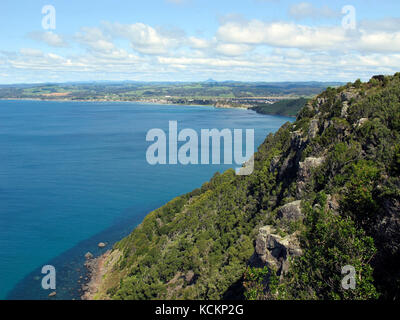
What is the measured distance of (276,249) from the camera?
75.0ft

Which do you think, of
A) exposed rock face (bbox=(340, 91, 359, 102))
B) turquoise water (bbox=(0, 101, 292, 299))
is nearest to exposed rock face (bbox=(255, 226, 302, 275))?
exposed rock face (bbox=(340, 91, 359, 102))

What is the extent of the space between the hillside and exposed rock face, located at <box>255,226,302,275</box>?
0.26ft

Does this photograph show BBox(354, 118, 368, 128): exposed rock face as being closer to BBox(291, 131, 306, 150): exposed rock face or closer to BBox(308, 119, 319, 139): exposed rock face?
BBox(308, 119, 319, 139): exposed rock face

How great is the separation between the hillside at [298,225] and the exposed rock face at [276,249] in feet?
0.26

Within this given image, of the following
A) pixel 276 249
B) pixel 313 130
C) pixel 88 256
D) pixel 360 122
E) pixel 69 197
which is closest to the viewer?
pixel 276 249

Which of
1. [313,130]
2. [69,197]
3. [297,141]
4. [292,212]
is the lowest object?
[69,197]

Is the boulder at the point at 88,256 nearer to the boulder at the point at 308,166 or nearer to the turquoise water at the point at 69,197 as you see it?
the turquoise water at the point at 69,197

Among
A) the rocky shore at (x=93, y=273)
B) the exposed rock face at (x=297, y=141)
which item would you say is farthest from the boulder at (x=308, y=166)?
the rocky shore at (x=93, y=273)

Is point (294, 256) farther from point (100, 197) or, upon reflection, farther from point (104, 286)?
point (100, 197)

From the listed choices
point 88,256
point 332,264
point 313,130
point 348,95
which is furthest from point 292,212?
point 88,256

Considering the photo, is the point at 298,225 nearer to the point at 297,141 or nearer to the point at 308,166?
the point at 308,166

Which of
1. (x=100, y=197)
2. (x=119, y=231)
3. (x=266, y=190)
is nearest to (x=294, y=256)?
(x=266, y=190)

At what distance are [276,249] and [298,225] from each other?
2379 millimetres

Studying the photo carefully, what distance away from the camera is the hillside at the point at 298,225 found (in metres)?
16.4
